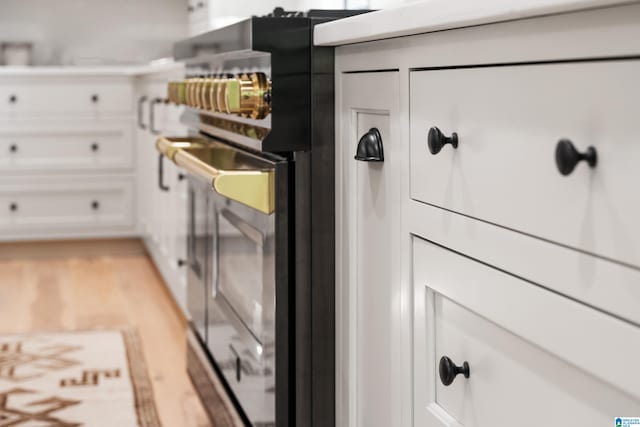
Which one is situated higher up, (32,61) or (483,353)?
(32,61)

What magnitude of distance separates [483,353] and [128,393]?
173 centimetres

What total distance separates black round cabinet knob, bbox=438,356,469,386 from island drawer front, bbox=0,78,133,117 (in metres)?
3.96

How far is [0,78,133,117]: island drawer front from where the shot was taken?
4.75 m

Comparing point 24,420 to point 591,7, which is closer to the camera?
point 591,7

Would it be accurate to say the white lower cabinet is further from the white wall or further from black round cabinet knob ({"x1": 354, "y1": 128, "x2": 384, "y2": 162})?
the white wall

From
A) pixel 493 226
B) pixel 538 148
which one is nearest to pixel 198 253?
pixel 493 226

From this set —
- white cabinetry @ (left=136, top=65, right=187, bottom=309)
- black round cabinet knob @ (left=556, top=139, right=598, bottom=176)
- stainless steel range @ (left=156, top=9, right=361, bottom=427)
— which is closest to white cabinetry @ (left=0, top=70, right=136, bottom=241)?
white cabinetry @ (left=136, top=65, right=187, bottom=309)

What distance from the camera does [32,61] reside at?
537cm

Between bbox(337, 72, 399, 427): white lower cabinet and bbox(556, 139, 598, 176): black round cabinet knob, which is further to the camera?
bbox(337, 72, 399, 427): white lower cabinet

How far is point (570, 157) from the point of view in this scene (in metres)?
0.80

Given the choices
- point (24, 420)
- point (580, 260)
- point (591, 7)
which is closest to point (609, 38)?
point (591, 7)

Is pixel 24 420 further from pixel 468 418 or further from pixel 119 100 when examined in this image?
pixel 119 100

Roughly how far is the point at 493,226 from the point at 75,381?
2000mm

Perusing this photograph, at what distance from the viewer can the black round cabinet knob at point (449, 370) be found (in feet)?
3.64
